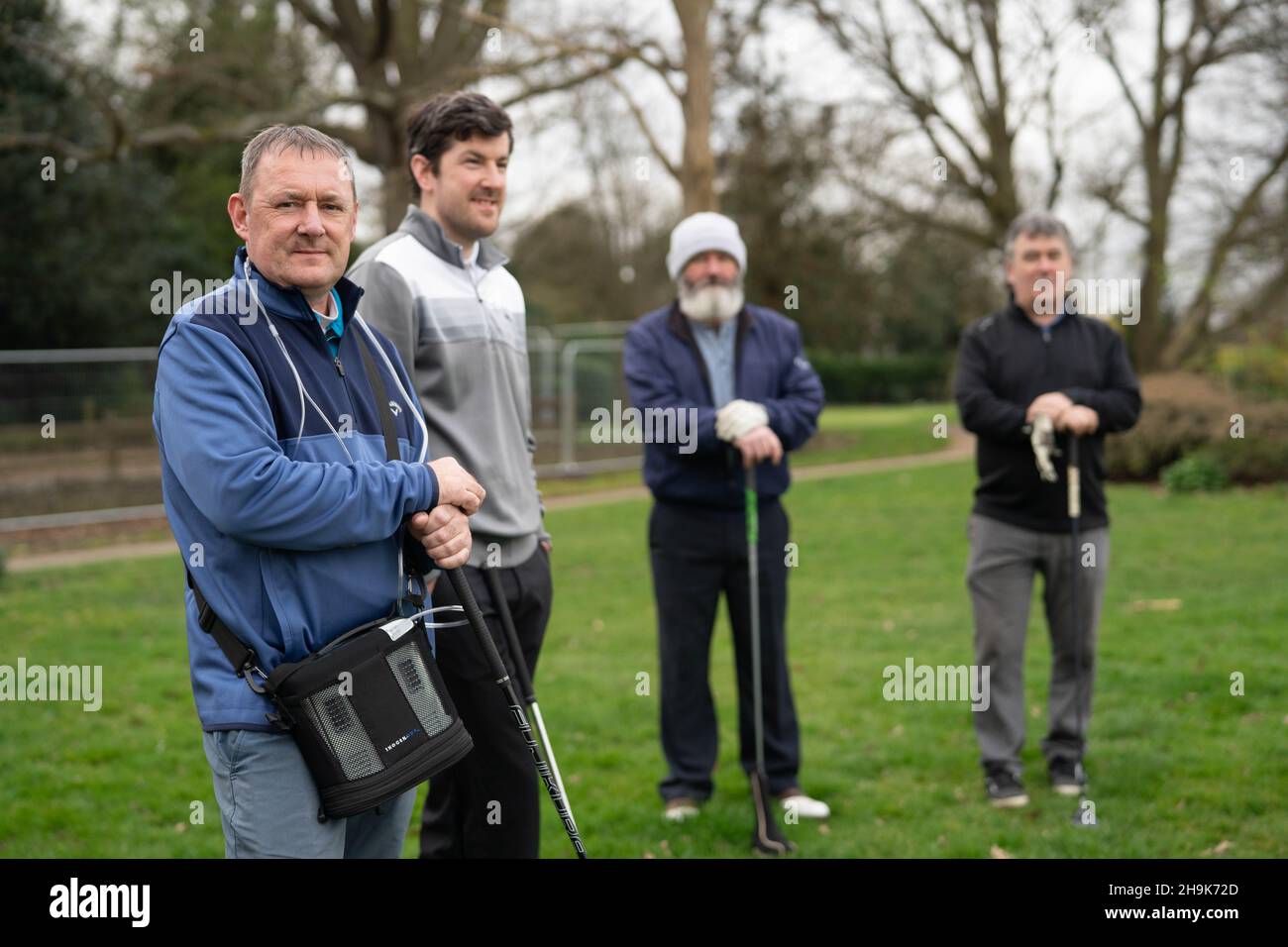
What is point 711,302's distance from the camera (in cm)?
483

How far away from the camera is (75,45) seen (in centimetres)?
1847

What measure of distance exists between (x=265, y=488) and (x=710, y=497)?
8.59 ft

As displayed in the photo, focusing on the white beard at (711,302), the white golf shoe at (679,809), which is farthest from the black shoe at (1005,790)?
the white beard at (711,302)

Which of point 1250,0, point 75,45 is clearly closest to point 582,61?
point 75,45

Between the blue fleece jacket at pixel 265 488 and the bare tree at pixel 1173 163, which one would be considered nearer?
the blue fleece jacket at pixel 265 488

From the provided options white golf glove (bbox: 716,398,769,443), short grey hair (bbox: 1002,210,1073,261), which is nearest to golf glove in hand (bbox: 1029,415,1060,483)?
short grey hair (bbox: 1002,210,1073,261)

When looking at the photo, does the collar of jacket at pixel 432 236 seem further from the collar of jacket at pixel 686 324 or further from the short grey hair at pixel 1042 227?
the short grey hair at pixel 1042 227

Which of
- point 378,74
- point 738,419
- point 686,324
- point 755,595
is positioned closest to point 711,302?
point 686,324

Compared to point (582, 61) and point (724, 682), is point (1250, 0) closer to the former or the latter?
point (582, 61)

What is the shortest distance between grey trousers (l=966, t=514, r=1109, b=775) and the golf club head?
1015mm

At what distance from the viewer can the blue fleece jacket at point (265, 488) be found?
92.8 inches

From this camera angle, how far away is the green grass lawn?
4.59m

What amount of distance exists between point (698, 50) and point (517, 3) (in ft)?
17.0

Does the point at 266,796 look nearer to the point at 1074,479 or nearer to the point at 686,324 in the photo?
the point at 686,324
